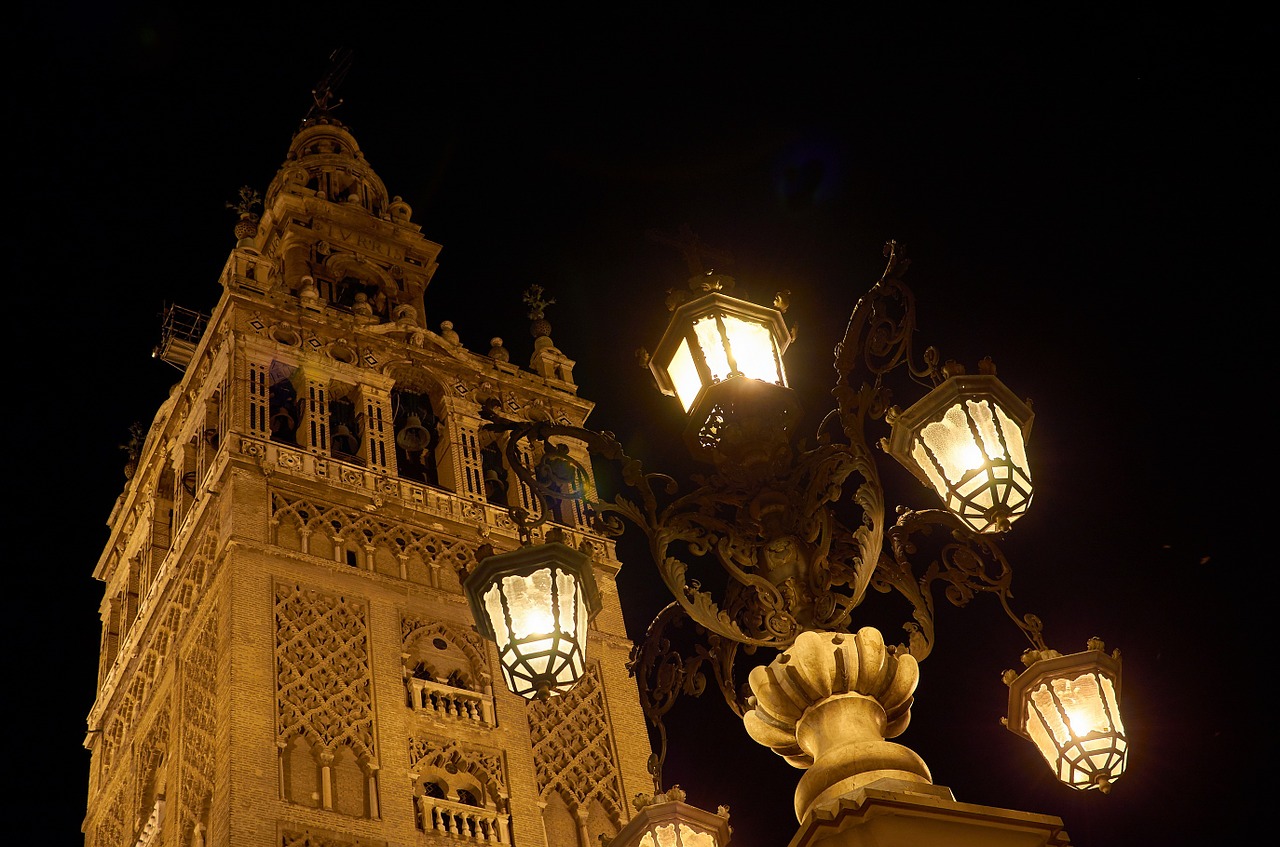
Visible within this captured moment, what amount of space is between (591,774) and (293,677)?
14.8ft

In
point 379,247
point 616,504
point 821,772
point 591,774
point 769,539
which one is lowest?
point 821,772

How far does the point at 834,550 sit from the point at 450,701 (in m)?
16.8

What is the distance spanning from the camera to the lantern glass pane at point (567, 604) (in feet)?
21.6

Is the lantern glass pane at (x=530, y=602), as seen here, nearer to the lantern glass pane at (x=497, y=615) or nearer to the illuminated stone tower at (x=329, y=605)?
the lantern glass pane at (x=497, y=615)

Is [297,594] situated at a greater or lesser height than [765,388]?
greater

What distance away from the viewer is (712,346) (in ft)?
25.4

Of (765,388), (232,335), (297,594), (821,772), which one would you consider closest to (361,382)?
(232,335)

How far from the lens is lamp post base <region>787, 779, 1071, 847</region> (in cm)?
490

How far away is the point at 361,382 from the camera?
27.5m

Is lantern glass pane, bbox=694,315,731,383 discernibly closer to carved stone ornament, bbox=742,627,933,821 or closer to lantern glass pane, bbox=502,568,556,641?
lantern glass pane, bbox=502,568,556,641

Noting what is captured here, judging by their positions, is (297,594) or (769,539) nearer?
(769,539)

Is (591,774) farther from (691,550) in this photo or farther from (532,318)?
(691,550)

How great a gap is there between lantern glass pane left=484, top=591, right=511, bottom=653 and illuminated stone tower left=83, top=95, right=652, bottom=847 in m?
13.7

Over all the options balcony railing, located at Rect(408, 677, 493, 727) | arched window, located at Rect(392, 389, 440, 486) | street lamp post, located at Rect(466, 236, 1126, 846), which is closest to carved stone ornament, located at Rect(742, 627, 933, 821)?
street lamp post, located at Rect(466, 236, 1126, 846)
